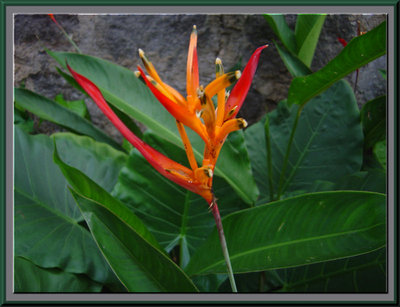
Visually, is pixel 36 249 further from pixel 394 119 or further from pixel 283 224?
pixel 394 119

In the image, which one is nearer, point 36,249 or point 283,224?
point 283,224

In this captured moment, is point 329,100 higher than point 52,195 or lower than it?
higher

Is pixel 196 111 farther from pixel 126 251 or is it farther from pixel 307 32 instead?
pixel 307 32

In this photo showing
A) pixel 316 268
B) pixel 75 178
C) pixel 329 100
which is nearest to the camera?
pixel 75 178

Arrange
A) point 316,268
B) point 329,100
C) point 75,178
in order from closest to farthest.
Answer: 1. point 75,178
2. point 316,268
3. point 329,100

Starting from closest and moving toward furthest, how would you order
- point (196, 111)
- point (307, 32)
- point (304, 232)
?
point (196, 111)
point (304, 232)
point (307, 32)

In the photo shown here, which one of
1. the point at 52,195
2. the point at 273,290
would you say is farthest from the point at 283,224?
the point at 52,195

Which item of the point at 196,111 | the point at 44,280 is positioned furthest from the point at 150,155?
the point at 44,280

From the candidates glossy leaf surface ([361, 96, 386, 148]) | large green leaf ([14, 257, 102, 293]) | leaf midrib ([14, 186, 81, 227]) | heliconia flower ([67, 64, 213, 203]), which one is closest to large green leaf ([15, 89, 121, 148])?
leaf midrib ([14, 186, 81, 227])
